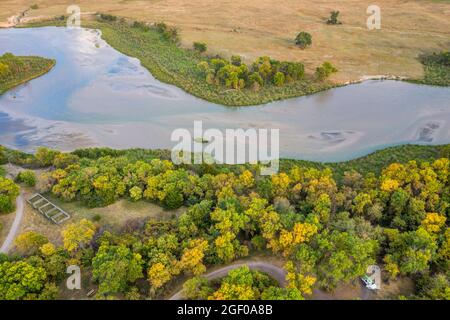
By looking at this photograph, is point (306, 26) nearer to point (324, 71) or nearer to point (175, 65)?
point (324, 71)

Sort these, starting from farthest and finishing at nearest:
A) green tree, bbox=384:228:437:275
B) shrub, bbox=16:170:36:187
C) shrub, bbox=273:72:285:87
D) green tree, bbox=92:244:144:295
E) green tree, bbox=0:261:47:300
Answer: shrub, bbox=273:72:285:87 < shrub, bbox=16:170:36:187 < green tree, bbox=384:228:437:275 < green tree, bbox=92:244:144:295 < green tree, bbox=0:261:47:300

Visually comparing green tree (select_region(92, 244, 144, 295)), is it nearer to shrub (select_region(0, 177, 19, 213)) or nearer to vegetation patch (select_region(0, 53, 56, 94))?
shrub (select_region(0, 177, 19, 213))

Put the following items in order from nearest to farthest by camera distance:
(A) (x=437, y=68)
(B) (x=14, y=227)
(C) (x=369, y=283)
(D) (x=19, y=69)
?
(C) (x=369, y=283) < (B) (x=14, y=227) < (A) (x=437, y=68) < (D) (x=19, y=69)

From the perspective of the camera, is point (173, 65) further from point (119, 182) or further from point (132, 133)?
point (119, 182)

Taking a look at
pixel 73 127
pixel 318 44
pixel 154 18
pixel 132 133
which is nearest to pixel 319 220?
pixel 132 133

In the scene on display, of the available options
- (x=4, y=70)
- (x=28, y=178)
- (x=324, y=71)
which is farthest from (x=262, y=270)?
(x=4, y=70)

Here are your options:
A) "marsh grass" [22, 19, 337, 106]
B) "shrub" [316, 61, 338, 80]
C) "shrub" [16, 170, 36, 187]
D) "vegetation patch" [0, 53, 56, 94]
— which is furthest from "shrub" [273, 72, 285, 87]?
"vegetation patch" [0, 53, 56, 94]

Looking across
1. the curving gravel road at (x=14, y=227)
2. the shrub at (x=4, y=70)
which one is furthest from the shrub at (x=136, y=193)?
the shrub at (x=4, y=70)
